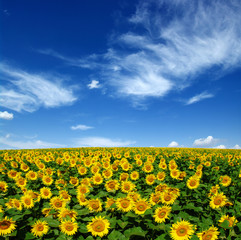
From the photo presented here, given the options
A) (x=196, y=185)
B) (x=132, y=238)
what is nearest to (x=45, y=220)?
(x=132, y=238)

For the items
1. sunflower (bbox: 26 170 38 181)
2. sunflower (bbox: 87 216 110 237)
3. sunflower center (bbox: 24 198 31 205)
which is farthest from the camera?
sunflower (bbox: 26 170 38 181)

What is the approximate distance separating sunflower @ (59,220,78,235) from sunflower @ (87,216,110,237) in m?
0.31

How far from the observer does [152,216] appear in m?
4.06

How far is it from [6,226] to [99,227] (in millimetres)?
1793

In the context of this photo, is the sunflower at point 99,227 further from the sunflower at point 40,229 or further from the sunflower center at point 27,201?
the sunflower center at point 27,201

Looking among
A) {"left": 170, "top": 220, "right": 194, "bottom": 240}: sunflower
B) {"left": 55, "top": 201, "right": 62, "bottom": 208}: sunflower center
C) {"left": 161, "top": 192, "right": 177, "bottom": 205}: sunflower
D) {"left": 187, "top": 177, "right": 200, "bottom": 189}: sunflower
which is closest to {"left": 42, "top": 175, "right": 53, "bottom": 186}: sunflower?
{"left": 55, "top": 201, "right": 62, "bottom": 208}: sunflower center

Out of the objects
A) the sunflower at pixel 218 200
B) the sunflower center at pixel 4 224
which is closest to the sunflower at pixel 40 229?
the sunflower center at pixel 4 224

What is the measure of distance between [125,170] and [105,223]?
13.3 feet

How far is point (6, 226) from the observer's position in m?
3.98

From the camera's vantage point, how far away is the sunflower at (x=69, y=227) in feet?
13.1

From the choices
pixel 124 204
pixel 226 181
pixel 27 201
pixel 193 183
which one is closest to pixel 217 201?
pixel 193 183

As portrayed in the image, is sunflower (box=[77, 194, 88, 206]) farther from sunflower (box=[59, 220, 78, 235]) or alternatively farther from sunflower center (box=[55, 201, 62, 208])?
sunflower (box=[59, 220, 78, 235])

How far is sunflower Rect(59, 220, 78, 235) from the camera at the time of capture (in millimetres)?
3998

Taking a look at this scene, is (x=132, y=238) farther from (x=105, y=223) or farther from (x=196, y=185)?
(x=196, y=185)
